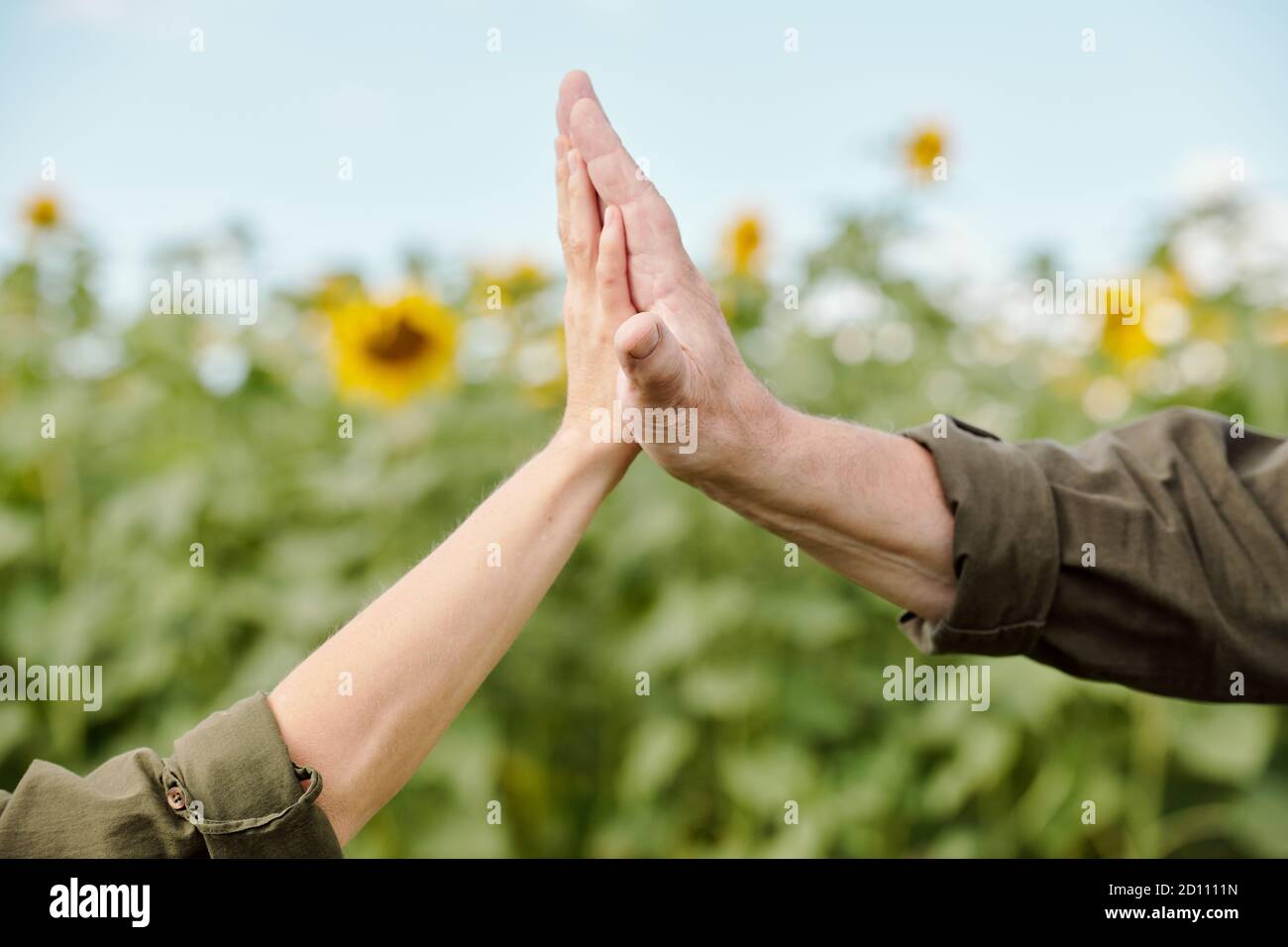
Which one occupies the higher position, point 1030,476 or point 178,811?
point 1030,476

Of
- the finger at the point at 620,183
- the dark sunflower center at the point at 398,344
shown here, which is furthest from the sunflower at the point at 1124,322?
the finger at the point at 620,183

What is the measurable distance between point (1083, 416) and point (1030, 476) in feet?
4.24

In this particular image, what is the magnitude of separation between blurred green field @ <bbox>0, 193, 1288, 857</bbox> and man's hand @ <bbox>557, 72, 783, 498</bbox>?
3.82 ft

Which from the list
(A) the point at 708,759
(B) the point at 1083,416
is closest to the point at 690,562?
(A) the point at 708,759

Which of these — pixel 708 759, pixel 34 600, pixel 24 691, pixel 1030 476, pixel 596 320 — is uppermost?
pixel 596 320

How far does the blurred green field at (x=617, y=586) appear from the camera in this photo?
7.78 ft

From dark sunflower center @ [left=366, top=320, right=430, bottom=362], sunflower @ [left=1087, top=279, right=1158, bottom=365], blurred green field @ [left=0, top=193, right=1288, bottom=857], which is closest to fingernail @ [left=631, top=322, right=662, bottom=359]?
blurred green field @ [left=0, top=193, right=1288, bottom=857]

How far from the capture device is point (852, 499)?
132 cm

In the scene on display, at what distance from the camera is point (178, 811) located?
103 cm

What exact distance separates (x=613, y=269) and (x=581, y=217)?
86mm
